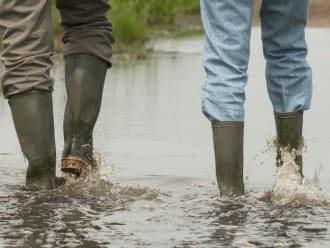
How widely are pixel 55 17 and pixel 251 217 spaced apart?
A: 7.87 m

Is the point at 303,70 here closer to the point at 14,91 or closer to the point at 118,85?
the point at 14,91

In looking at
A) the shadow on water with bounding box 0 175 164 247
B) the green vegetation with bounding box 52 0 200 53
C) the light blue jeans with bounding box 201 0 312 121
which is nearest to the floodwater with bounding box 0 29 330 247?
the shadow on water with bounding box 0 175 164 247

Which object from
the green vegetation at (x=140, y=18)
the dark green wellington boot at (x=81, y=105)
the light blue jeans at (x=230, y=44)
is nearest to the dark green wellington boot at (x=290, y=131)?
the light blue jeans at (x=230, y=44)

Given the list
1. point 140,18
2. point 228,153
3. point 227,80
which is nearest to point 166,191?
point 228,153

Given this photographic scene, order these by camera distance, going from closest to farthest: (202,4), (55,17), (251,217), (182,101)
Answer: (251,217) < (202,4) < (182,101) < (55,17)

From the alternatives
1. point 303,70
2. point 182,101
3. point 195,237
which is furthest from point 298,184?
point 182,101

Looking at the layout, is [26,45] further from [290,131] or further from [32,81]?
[290,131]

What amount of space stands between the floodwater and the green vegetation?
14.4 feet

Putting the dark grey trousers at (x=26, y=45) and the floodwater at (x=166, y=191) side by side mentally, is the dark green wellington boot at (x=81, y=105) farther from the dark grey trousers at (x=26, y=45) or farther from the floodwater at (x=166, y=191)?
the dark grey trousers at (x=26, y=45)

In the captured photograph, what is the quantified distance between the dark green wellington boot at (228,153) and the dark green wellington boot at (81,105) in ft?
2.18

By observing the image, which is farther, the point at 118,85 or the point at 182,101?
the point at 118,85

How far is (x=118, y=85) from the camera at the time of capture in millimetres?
9258

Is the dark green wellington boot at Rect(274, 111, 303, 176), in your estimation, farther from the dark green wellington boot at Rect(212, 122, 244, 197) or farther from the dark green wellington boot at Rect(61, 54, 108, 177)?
the dark green wellington boot at Rect(61, 54, 108, 177)

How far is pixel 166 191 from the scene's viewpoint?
5.12 m
